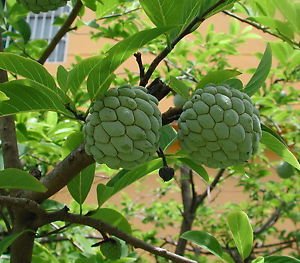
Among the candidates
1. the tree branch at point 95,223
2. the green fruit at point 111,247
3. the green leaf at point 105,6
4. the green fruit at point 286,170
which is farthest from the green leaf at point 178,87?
the green fruit at point 286,170

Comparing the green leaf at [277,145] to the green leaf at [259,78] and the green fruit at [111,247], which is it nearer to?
the green leaf at [259,78]

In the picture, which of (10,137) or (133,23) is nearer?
(10,137)

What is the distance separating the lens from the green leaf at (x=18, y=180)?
1174mm

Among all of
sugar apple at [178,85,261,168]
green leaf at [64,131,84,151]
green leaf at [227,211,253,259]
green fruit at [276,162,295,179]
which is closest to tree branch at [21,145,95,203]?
green leaf at [64,131,84,151]

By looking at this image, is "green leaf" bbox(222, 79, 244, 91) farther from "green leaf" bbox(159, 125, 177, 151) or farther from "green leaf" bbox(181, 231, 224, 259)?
"green leaf" bbox(181, 231, 224, 259)

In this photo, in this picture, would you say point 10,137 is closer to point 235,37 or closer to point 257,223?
point 235,37

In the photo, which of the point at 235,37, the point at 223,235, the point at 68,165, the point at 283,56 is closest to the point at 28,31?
the point at 283,56

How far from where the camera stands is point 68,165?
123 cm

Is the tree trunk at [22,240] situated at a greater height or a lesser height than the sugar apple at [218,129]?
lesser

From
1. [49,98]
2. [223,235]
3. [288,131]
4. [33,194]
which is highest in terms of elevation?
[49,98]

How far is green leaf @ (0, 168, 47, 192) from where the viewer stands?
1174 mm

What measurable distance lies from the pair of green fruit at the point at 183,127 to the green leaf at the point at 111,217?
430mm

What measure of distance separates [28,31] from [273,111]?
147 centimetres

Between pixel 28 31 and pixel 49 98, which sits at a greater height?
pixel 49 98
